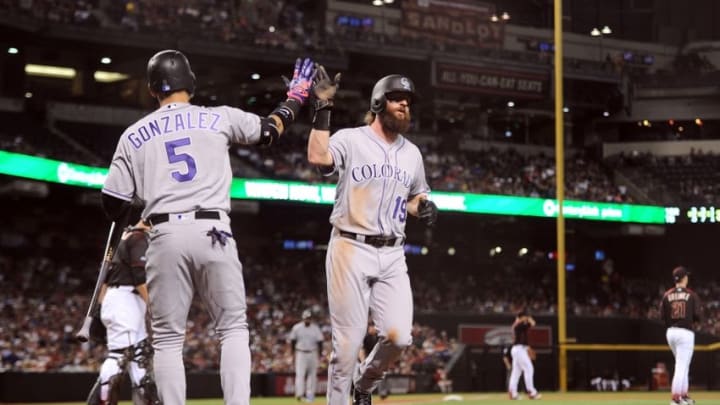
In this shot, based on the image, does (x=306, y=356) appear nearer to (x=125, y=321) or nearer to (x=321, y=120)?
(x=125, y=321)

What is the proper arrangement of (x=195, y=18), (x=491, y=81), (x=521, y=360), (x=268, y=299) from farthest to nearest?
(x=491, y=81) < (x=195, y=18) < (x=268, y=299) < (x=521, y=360)

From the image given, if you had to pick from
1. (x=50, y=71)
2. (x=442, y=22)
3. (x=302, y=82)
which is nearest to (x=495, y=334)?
(x=442, y=22)

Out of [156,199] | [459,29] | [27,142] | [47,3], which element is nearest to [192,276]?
[156,199]

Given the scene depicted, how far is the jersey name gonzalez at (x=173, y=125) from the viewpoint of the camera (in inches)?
229

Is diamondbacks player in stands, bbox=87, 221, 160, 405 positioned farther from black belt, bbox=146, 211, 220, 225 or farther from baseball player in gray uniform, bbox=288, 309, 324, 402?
baseball player in gray uniform, bbox=288, 309, 324, 402

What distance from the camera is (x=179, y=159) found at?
Answer: 227 inches

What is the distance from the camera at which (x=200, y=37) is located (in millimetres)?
31359

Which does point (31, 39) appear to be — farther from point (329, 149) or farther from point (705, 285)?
point (329, 149)

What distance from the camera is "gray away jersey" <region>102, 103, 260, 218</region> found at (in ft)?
18.8

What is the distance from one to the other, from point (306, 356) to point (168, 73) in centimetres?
1357

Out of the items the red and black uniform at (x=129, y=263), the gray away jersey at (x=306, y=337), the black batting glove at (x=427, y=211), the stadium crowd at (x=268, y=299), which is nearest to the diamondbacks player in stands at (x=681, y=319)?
the gray away jersey at (x=306, y=337)

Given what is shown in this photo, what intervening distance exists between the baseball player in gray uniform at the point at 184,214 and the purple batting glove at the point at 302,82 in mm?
522

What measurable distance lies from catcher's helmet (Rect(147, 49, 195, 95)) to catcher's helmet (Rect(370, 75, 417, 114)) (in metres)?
1.52

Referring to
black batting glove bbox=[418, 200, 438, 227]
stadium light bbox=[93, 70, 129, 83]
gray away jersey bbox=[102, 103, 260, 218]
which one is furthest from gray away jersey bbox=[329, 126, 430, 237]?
stadium light bbox=[93, 70, 129, 83]
